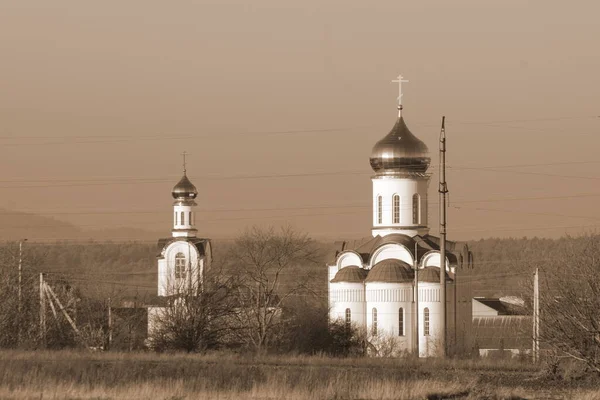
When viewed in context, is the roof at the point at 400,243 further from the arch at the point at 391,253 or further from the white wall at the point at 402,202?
the white wall at the point at 402,202

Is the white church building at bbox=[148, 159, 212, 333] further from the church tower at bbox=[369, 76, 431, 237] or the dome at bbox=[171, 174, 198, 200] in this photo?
the church tower at bbox=[369, 76, 431, 237]

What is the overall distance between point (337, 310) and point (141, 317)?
43.5 ft

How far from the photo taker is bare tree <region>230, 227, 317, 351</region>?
5128 centimetres

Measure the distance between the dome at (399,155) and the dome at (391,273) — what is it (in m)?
6.10

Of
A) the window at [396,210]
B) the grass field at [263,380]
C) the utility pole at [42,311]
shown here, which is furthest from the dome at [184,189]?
the grass field at [263,380]

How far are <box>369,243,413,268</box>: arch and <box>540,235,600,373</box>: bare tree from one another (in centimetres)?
3924

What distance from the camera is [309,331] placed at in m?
53.6

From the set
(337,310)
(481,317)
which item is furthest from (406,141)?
(481,317)

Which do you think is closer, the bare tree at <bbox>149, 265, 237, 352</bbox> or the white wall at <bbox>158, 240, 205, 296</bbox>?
the bare tree at <bbox>149, 265, 237, 352</bbox>

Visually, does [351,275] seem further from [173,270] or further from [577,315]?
[577,315]

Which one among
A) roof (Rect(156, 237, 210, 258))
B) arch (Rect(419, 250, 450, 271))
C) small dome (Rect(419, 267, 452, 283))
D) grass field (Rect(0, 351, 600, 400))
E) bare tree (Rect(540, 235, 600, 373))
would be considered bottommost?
grass field (Rect(0, 351, 600, 400))

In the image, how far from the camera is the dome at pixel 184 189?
8875cm

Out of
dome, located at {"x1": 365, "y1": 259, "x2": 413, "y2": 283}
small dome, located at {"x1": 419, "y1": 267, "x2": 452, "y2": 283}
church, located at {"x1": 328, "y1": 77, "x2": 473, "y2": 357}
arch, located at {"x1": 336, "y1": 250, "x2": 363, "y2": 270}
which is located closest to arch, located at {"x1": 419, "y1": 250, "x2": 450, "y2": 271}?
church, located at {"x1": 328, "y1": 77, "x2": 473, "y2": 357}

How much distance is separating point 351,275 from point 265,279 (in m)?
7.81
